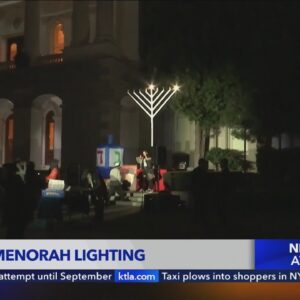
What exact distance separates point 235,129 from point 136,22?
83cm

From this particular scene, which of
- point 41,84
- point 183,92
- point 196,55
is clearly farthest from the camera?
point 196,55

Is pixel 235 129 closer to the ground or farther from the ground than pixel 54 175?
farther from the ground

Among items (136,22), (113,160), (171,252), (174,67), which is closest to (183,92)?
(174,67)

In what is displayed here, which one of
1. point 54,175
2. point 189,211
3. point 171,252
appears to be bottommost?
point 171,252

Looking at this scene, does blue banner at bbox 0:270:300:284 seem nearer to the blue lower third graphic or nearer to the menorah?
the blue lower third graphic

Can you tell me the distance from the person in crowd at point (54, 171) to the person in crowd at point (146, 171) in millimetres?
437

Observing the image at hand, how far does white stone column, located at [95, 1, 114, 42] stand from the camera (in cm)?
250

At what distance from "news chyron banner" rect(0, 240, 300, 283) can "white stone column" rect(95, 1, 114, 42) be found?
1163 millimetres

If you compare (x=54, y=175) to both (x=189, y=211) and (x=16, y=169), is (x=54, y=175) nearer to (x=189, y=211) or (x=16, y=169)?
(x=16, y=169)

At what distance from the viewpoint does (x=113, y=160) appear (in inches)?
93.3

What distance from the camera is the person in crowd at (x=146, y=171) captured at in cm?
236

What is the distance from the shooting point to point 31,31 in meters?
2.52

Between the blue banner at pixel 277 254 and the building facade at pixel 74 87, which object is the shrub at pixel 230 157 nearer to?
the building facade at pixel 74 87

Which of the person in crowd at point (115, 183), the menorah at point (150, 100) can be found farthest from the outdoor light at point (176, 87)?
the person in crowd at point (115, 183)
